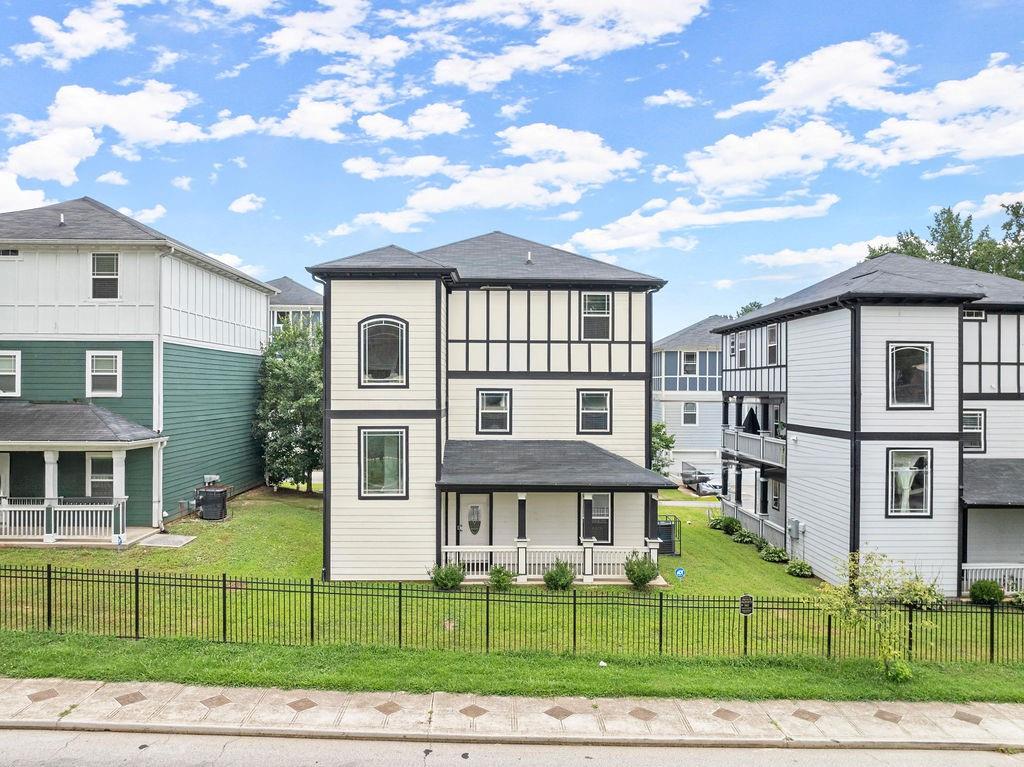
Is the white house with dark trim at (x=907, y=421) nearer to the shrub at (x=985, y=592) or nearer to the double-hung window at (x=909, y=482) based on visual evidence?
the double-hung window at (x=909, y=482)

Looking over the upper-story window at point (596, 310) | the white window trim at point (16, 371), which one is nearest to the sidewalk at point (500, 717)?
the upper-story window at point (596, 310)

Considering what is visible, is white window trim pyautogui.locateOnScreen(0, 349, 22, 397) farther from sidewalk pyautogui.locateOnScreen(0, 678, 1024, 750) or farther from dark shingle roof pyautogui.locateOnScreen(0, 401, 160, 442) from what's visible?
sidewalk pyautogui.locateOnScreen(0, 678, 1024, 750)

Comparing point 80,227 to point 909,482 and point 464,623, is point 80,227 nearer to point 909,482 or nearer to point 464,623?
point 464,623

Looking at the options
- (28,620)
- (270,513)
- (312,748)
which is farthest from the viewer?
(270,513)

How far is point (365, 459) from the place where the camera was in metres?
16.8

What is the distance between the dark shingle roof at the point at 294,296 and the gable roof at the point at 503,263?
1033 inches

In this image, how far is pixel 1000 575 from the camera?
1708 cm

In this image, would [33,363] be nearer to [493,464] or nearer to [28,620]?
[28,620]

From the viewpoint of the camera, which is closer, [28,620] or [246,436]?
[28,620]

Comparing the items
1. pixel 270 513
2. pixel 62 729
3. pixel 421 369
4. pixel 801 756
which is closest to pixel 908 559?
pixel 801 756

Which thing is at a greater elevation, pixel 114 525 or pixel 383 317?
pixel 383 317

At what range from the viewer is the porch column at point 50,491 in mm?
18328

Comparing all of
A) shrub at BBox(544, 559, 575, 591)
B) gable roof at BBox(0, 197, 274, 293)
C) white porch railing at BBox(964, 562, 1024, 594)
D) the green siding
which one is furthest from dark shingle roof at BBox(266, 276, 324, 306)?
white porch railing at BBox(964, 562, 1024, 594)

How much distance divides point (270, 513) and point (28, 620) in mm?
10665
